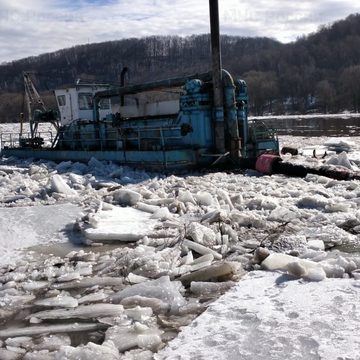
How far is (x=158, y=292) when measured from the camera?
4773 mm

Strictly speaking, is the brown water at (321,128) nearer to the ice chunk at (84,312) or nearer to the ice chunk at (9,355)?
the ice chunk at (84,312)

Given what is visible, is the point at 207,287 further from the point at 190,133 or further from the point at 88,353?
the point at 190,133

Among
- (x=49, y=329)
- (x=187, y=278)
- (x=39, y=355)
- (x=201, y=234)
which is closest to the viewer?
(x=39, y=355)

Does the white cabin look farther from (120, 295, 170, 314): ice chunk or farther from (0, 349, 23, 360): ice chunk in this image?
(0, 349, 23, 360): ice chunk

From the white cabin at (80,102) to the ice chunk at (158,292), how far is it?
14589 millimetres

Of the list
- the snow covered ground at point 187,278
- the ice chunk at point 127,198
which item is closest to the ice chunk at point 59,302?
the snow covered ground at point 187,278

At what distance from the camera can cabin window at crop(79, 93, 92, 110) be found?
19.1 meters

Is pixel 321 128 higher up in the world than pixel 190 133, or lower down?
lower down

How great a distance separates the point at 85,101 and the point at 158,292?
15426 mm

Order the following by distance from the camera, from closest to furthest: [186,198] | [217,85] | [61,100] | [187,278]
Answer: [187,278] → [186,198] → [217,85] → [61,100]

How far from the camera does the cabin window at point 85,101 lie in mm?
19062

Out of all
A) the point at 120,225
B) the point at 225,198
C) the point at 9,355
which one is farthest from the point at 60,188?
the point at 9,355

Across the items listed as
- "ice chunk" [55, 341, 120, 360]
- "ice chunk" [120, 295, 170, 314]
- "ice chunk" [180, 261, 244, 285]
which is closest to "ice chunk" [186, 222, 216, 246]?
"ice chunk" [180, 261, 244, 285]

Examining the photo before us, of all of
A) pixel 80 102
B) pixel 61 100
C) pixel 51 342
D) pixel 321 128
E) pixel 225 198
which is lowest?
pixel 51 342
